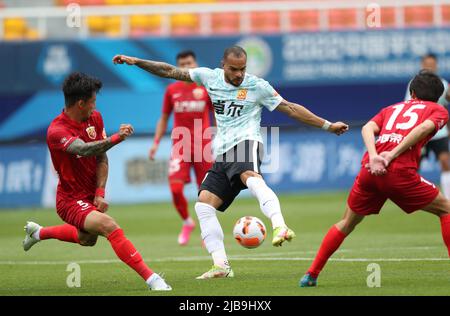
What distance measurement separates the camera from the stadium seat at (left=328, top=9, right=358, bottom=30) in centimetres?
2566

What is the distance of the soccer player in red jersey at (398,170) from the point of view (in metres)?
9.23

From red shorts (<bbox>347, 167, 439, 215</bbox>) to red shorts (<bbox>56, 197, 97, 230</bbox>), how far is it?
2.56 meters

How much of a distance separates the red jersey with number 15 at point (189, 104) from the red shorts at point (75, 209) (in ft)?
18.1

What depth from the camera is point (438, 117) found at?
9359mm

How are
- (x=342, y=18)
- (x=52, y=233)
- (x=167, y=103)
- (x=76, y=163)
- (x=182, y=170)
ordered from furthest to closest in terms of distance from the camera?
(x=342, y=18)
(x=167, y=103)
(x=182, y=170)
(x=52, y=233)
(x=76, y=163)

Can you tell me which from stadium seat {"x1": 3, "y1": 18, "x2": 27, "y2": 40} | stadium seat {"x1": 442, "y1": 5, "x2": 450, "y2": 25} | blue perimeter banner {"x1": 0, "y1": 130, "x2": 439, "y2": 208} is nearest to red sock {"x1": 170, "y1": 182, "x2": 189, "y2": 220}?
blue perimeter banner {"x1": 0, "y1": 130, "x2": 439, "y2": 208}

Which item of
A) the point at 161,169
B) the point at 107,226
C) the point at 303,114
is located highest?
the point at 303,114

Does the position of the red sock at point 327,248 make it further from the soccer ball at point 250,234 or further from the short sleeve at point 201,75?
the short sleeve at point 201,75

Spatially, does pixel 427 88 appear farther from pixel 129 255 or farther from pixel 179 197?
pixel 179 197

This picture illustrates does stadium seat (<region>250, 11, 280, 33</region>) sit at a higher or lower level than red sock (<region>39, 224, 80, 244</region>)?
higher

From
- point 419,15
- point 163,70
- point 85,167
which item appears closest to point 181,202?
point 163,70

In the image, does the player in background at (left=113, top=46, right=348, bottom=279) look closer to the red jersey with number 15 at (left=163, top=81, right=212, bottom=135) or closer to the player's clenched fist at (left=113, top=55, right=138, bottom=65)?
the player's clenched fist at (left=113, top=55, right=138, bottom=65)

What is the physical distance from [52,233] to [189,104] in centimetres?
481
